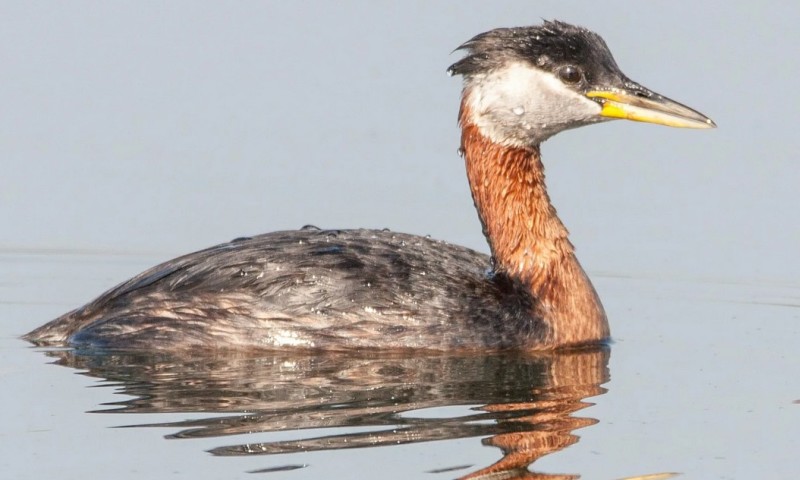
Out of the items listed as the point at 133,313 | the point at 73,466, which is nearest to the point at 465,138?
the point at 133,313

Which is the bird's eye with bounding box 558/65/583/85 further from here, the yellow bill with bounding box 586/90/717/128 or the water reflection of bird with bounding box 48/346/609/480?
the water reflection of bird with bounding box 48/346/609/480

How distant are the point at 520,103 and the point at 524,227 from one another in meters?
0.91

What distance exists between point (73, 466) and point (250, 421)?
3.89 ft

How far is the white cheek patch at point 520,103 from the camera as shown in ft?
36.6

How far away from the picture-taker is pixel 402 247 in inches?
433

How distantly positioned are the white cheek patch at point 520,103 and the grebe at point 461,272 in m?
0.01

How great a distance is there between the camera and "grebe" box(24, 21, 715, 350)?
1055 centimetres

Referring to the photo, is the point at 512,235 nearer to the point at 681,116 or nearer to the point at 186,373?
the point at 681,116

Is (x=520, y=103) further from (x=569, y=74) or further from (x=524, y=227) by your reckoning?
(x=524, y=227)

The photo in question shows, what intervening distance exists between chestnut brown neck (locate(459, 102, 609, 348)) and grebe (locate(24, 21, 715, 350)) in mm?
10

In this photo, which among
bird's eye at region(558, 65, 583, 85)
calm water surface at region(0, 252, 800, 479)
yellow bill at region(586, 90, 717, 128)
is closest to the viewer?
calm water surface at region(0, 252, 800, 479)

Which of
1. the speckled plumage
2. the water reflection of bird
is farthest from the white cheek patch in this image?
the water reflection of bird

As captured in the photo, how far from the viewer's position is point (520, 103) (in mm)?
11141

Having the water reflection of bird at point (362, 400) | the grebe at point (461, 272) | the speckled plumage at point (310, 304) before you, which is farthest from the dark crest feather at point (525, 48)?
the water reflection of bird at point (362, 400)
